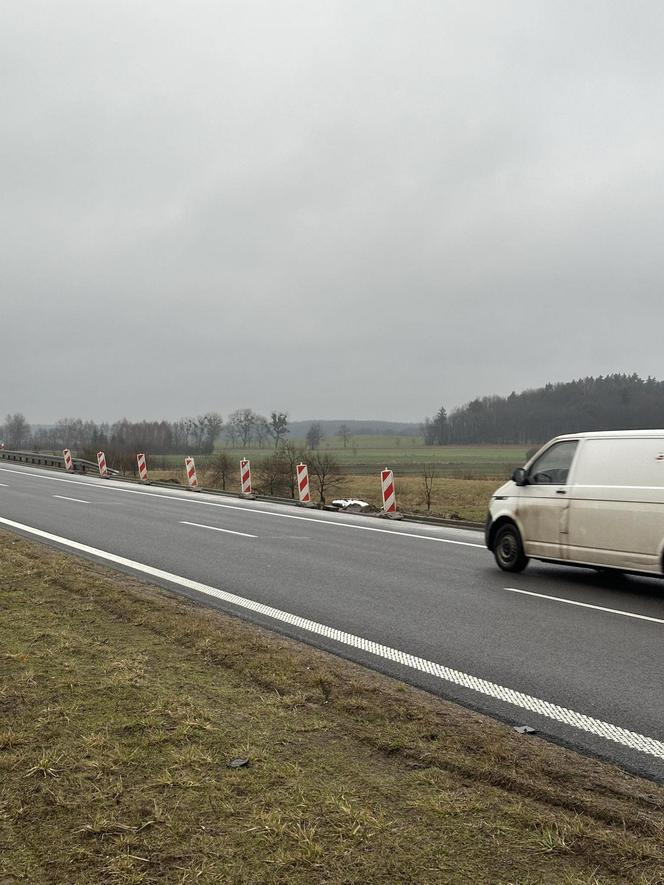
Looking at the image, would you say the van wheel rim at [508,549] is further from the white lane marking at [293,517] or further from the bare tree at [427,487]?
the bare tree at [427,487]

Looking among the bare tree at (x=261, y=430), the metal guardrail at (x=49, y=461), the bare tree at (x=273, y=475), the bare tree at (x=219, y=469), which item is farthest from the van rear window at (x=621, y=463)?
the bare tree at (x=261, y=430)

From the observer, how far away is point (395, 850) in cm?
313

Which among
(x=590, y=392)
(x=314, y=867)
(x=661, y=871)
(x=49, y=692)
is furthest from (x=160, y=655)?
(x=590, y=392)

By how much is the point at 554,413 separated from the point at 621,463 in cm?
7032

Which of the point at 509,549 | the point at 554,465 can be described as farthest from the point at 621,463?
the point at 509,549

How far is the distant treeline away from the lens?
53.4 m

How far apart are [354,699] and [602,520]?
5456mm

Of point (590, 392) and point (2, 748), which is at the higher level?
point (590, 392)

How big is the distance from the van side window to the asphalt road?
1333 millimetres

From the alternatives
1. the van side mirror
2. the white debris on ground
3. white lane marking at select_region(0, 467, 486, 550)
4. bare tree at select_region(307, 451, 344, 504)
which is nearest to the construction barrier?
bare tree at select_region(307, 451, 344, 504)

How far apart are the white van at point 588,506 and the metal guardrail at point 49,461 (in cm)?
3187

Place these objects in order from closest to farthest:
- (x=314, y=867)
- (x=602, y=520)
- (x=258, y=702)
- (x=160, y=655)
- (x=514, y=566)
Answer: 1. (x=314, y=867)
2. (x=258, y=702)
3. (x=160, y=655)
4. (x=602, y=520)
5. (x=514, y=566)

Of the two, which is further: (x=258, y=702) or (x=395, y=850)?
(x=258, y=702)

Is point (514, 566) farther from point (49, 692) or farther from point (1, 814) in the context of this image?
point (1, 814)
